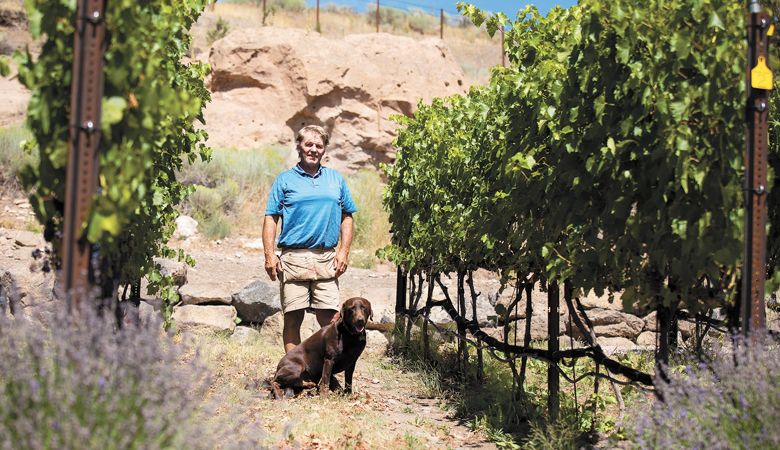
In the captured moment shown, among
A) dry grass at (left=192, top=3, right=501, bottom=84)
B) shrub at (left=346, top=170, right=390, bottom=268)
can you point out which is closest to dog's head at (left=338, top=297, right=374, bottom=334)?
shrub at (left=346, top=170, right=390, bottom=268)

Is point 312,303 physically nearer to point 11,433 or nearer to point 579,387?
point 579,387

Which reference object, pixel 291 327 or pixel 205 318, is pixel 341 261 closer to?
pixel 291 327

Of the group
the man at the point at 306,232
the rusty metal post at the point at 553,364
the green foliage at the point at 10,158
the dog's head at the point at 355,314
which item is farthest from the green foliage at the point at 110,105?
the green foliage at the point at 10,158

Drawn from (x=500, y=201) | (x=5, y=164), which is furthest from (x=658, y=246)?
(x=5, y=164)

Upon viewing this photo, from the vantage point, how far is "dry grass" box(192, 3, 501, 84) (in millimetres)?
29906

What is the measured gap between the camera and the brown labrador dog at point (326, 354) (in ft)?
16.0

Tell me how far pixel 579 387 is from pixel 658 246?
265cm

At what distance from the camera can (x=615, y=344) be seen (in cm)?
780

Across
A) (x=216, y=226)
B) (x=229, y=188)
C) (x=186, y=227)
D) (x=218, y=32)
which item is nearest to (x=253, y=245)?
(x=216, y=226)

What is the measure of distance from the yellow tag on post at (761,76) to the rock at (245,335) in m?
5.25

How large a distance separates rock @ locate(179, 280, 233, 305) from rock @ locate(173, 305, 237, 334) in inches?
4.7

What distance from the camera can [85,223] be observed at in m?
2.46

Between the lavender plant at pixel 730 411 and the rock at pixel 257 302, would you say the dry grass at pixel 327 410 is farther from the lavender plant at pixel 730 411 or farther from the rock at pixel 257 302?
the lavender plant at pixel 730 411

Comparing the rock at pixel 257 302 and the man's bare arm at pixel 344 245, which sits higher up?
the man's bare arm at pixel 344 245
